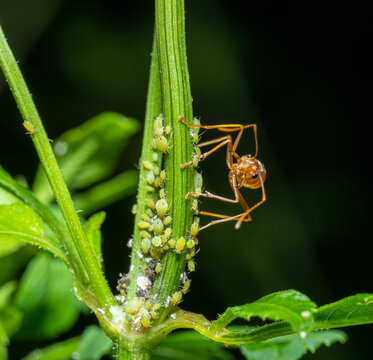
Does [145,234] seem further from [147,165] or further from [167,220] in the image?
[147,165]

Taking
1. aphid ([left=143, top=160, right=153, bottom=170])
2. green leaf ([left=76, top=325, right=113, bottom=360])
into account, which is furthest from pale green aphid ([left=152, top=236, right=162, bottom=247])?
green leaf ([left=76, top=325, right=113, bottom=360])

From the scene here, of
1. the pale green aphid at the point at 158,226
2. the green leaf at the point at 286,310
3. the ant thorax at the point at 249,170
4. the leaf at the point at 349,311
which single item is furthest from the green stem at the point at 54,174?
the ant thorax at the point at 249,170

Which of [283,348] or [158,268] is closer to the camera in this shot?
[158,268]

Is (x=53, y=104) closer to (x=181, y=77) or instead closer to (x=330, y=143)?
(x=330, y=143)

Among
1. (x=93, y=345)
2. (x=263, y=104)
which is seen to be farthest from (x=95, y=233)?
(x=263, y=104)

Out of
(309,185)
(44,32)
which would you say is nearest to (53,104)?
(44,32)
